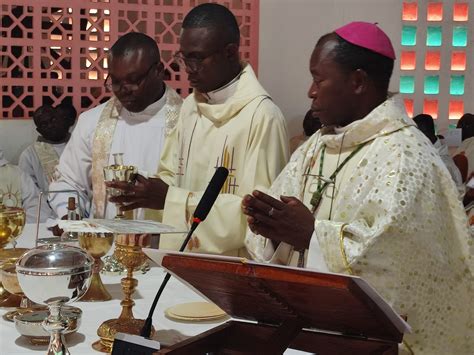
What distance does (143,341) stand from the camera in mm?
1840

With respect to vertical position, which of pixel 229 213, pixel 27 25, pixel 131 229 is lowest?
pixel 229 213

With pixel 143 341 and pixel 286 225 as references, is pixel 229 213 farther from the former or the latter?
pixel 143 341

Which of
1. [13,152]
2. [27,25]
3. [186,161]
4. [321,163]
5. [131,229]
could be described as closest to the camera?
[131,229]

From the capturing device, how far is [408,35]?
8.11 meters

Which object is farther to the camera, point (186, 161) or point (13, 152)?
point (13, 152)

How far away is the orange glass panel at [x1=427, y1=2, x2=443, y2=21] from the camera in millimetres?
8268

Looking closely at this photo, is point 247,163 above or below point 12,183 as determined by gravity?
above

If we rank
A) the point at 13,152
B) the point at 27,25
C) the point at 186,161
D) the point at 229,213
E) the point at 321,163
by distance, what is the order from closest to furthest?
the point at 321,163 → the point at 229,213 → the point at 186,161 → the point at 27,25 → the point at 13,152

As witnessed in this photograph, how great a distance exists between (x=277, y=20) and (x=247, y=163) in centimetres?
410

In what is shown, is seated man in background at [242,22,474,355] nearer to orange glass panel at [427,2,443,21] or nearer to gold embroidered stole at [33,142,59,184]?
gold embroidered stole at [33,142,59,184]

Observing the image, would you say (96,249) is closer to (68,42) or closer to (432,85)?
(68,42)

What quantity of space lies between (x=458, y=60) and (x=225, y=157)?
18.0 feet

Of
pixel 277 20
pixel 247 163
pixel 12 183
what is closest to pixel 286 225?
pixel 247 163

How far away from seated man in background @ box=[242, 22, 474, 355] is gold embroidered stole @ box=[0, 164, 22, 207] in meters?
4.27
